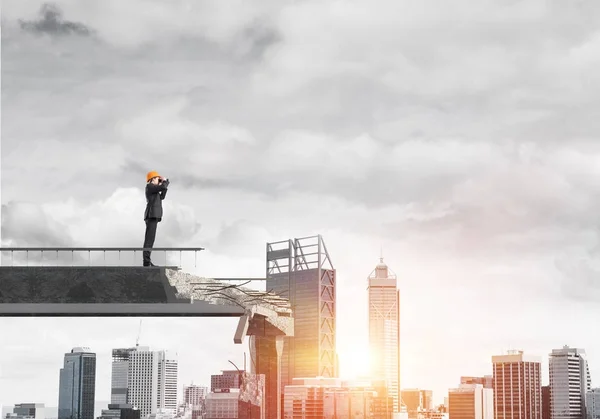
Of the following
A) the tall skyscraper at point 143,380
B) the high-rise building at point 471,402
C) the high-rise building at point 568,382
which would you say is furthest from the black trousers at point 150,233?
the high-rise building at point 568,382

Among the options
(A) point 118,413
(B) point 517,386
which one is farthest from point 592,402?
(A) point 118,413

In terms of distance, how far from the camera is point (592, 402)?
189 metres

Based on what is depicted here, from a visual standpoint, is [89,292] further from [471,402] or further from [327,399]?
[471,402]

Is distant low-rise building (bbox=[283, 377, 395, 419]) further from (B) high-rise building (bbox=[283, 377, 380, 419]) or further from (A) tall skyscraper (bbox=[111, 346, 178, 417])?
(A) tall skyscraper (bbox=[111, 346, 178, 417])

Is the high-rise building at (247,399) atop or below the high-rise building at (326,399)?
atop

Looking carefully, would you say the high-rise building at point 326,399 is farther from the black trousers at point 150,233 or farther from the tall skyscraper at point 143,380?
the black trousers at point 150,233

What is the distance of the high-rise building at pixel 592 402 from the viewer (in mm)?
187875

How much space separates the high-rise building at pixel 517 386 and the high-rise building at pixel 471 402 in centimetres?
159

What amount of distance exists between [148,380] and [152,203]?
12181cm

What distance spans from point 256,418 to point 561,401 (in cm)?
18105

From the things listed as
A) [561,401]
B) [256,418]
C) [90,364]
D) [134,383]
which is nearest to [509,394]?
[561,401]

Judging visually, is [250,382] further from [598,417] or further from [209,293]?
[598,417]

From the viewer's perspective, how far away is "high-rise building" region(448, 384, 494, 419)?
185125 mm

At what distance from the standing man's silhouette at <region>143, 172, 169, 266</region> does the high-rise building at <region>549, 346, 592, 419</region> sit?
178 metres
